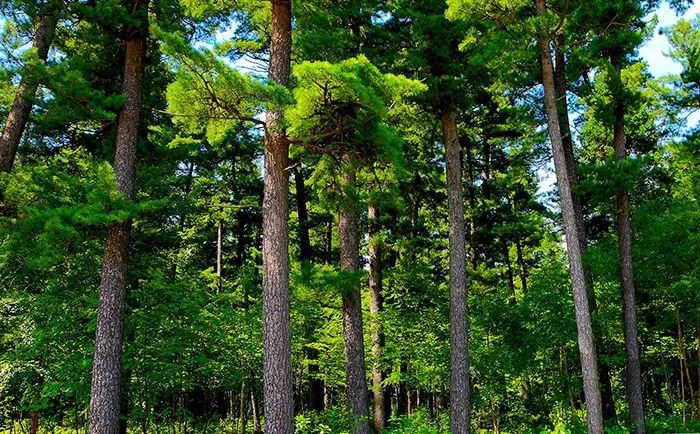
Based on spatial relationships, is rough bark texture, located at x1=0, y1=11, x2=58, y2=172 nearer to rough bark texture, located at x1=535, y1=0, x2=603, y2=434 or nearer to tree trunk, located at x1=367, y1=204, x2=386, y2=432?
tree trunk, located at x1=367, y1=204, x2=386, y2=432

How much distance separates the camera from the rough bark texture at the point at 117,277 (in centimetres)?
802

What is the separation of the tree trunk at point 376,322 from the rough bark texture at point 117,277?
5891 millimetres

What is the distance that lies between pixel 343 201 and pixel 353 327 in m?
2.42

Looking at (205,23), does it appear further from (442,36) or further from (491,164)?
(491,164)

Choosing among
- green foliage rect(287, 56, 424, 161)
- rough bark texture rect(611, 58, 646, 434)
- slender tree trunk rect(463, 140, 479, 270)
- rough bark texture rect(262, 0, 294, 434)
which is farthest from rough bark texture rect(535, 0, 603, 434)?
slender tree trunk rect(463, 140, 479, 270)

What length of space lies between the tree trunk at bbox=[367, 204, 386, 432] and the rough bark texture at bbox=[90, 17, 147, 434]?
232 inches

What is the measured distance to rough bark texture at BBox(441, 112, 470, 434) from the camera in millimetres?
9609

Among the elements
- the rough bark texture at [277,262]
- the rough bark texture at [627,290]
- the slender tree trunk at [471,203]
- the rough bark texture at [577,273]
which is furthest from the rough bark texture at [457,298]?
the slender tree trunk at [471,203]

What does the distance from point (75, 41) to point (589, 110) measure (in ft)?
39.9

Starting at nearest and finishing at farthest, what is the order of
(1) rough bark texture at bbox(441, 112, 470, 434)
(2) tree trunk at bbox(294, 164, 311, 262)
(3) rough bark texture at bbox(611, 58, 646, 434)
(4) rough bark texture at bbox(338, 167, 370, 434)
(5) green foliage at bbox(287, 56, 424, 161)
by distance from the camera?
(5) green foliage at bbox(287, 56, 424, 161)
(4) rough bark texture at bbox(338, 167, 370, 434)
(1) rough bark texture at bbox(441, 112, 470, 434)
(3) rough bark texture at bbox(611, 58, 646, 434)
(2) tree trunk at bbox(294, 164, 311, 262)

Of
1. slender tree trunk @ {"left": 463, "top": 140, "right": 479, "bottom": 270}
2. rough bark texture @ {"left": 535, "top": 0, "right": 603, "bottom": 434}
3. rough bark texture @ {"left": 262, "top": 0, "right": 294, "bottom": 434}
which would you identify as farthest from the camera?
slender tree trunk @ {"left": 463, "top": 140, "right": 479, "bottom": 270}

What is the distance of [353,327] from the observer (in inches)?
379

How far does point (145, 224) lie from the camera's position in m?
11.7

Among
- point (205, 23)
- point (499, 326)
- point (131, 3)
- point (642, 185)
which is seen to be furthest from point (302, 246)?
point (642, 185)
